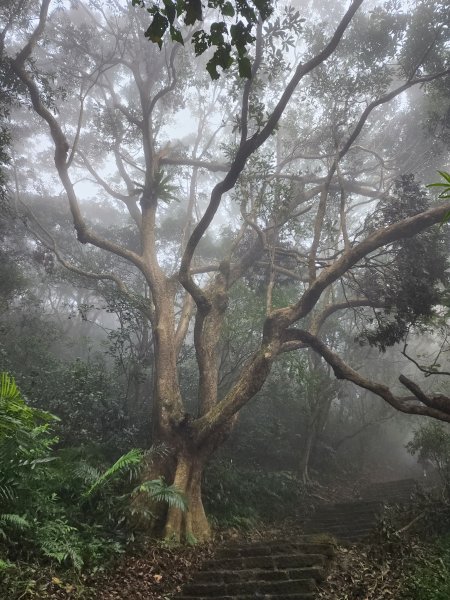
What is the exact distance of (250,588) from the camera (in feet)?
15.8

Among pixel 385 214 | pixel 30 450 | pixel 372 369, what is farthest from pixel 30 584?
pixel 372 369

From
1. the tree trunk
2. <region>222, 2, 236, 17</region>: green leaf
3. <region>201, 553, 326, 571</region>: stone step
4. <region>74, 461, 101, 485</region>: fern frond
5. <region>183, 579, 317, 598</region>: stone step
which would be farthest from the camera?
the tree trunk

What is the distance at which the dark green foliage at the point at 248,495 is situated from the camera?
8430 mm

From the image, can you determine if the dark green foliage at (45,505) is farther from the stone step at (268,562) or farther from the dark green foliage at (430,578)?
the dark green foliage at (430,578)

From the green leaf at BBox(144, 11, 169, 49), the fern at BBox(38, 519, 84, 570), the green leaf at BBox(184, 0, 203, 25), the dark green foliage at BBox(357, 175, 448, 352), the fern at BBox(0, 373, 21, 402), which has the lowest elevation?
the fern at BBox(38, 519, 84, 570)

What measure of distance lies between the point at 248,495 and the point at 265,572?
4.32m

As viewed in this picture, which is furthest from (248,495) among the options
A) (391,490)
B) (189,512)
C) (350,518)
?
(391,490)

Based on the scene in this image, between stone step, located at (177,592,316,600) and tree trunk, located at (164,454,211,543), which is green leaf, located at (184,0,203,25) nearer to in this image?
stone step, located at (177,592,316,600)

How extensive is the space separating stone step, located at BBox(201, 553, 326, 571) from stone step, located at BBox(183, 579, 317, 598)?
54 cm

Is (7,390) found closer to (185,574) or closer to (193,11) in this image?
(185,574)

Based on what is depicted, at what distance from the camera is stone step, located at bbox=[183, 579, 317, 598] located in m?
4.66

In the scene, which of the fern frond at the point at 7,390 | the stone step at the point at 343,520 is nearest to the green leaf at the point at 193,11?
the fern frond at the point at 7,390

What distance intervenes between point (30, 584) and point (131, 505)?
2610mm

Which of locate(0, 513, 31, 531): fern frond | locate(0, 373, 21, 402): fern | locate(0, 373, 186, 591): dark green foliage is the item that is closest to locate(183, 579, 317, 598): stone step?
locate(0, 373, 186, 591): dark green foliage
